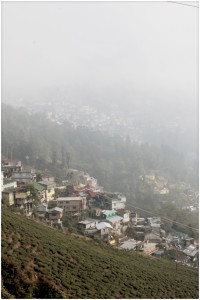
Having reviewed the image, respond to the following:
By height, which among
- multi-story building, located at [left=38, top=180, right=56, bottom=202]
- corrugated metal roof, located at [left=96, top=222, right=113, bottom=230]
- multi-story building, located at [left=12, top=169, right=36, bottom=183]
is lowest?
corrugated metal roof, located at [left=96, top=222, right=113, bottom=230]

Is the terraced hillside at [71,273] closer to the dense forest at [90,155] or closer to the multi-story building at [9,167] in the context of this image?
the multi-story building at [9,167]

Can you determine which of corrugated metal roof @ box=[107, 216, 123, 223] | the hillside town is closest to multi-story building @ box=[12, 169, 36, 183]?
the hillside town

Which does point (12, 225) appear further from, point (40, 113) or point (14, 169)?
point (40, 113)

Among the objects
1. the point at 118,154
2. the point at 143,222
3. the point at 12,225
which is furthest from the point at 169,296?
the point at 118,154

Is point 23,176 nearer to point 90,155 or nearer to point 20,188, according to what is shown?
point 20,188

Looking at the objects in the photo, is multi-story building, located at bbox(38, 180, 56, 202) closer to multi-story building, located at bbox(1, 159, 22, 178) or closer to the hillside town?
the hillside town

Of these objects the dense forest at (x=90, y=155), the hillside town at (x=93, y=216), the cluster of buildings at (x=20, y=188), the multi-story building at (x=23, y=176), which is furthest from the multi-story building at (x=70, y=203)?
the dense forest at (x=90, y=155)

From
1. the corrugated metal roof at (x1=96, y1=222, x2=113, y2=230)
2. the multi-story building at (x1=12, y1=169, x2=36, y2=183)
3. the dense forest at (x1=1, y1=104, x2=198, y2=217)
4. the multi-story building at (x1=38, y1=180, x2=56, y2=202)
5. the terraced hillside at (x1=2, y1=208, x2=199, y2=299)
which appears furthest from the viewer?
the dense forest at (x1=1, y1=104, x2=198, y2=217)

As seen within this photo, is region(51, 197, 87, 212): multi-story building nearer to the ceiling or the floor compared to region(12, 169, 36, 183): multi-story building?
nearer to the floor
